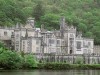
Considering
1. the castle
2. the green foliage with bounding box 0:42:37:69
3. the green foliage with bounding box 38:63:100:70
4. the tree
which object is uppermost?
the tree

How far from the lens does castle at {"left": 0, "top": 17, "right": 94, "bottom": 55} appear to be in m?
129

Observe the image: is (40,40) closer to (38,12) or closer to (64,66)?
(64,66)

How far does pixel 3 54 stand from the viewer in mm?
106188

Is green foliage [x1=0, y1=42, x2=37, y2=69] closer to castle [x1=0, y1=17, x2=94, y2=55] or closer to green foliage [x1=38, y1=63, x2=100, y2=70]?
green foliage [x1=38, y1=63, x2=100, y2=70]

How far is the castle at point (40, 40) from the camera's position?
129 metres

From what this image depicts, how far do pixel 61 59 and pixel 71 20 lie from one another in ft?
155

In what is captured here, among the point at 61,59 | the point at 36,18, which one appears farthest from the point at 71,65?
the point at 36,18

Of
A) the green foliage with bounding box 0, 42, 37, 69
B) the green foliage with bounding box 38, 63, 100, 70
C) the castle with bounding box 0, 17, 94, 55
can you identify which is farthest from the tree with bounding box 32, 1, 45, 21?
the green foliage with bounding box 0, 42, 37, 69

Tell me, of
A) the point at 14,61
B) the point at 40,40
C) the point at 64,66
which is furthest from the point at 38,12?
the point at 14,61

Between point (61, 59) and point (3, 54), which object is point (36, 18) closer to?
point (61, 59)

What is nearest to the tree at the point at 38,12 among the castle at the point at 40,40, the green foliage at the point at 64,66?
the castle at the point at 40,40

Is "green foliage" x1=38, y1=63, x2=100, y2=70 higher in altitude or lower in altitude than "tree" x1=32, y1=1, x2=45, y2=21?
lower

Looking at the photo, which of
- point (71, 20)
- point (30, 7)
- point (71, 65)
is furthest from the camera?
point (30, 7)

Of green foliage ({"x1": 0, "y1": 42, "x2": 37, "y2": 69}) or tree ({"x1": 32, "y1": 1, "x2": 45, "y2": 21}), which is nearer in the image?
green foliage ({"x1": 0, "y1": 42, "x2": 37, "y2": 69})
